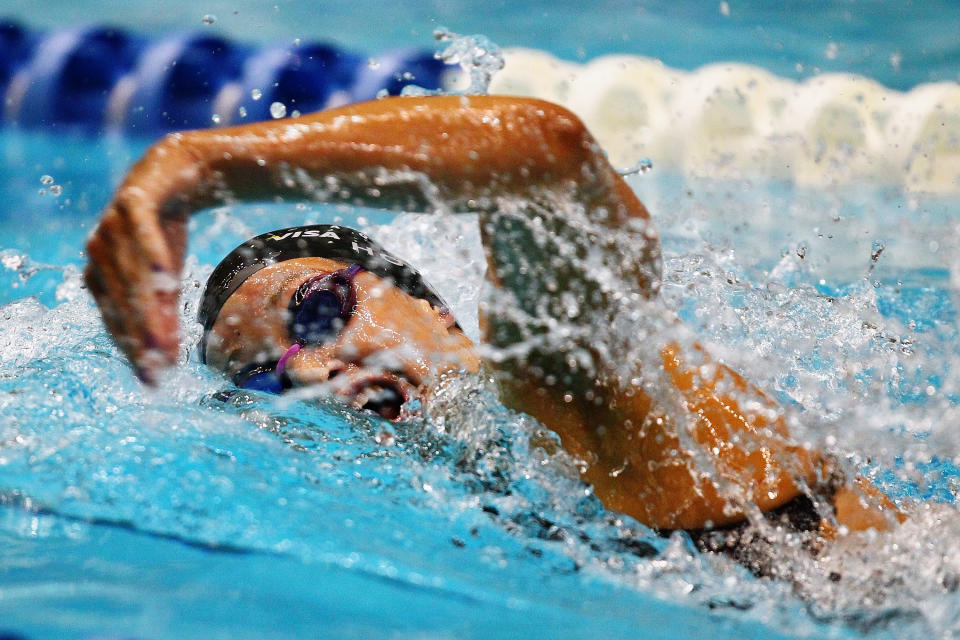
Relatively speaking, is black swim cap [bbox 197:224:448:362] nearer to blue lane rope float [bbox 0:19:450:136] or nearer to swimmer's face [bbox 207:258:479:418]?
swimmer's face [bbox 207:258:479:418]

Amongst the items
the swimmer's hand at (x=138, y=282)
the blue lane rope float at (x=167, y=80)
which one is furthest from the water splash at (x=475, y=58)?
the blue lane rope float at (x=167, y=80)

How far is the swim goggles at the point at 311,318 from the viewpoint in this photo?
1291mm

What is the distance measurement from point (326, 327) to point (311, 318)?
0.09ft

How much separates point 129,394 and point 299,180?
73 centimetres

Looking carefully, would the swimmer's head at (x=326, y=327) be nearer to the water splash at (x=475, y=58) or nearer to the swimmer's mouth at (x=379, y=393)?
the swimmer's mouth at (x=379, y=393)

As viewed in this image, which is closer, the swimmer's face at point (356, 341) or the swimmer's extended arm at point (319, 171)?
the swimmer's extended arm at point (319, 171)

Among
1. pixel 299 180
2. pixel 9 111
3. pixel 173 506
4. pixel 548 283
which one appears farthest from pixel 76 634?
pixel 9 111

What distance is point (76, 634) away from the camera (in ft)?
2.65

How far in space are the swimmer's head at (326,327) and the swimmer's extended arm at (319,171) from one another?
1.41 ft

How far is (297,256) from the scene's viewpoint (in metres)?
1.45

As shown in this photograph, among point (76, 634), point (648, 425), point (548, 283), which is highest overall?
point (548, 283)

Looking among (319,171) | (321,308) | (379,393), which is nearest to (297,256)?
(321,308)

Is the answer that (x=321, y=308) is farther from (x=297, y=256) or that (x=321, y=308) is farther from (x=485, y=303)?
(x=485, y=303)

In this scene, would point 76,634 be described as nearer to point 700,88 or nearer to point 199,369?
point 199,369
